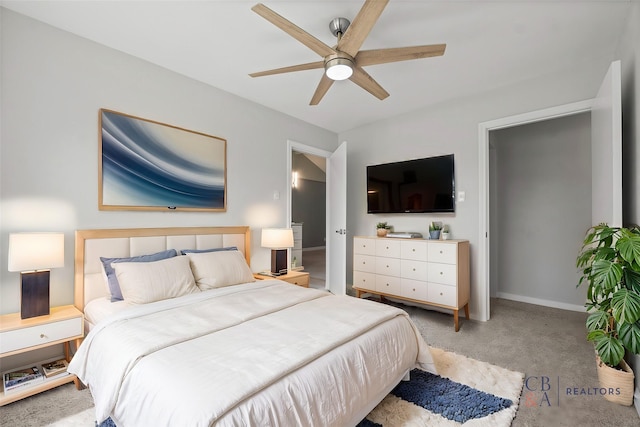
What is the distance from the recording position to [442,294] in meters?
3.30

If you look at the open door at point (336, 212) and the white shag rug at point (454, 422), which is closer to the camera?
the white shag rug at point (454, 422)

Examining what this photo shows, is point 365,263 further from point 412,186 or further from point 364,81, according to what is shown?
point 364,81

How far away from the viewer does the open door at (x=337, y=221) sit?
171 inches

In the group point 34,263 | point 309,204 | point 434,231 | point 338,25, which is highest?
point 338,25

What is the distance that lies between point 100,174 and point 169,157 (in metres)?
0.61

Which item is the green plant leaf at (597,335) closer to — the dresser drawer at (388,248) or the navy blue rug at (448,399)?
the navy blue rug at (448,399)

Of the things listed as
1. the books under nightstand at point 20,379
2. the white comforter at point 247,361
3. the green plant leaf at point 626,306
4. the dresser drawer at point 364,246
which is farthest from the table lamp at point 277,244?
the green plant leaf at point 626,306

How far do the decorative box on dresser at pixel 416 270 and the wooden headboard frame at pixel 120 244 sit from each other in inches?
72.6

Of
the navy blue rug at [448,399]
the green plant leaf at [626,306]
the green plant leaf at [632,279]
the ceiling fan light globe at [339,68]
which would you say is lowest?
the navy blue rug at [448,399]

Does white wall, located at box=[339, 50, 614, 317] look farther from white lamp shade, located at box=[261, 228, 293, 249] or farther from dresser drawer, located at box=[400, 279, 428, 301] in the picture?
white lamp shade, located at box=[261, 228, 293, 249]

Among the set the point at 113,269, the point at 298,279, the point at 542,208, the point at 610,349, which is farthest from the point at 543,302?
the point at 113,269

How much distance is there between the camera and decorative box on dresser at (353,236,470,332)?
3248mm

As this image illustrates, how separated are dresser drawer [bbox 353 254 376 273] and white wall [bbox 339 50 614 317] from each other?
1.90 ft

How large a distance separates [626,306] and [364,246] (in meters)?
2.65
